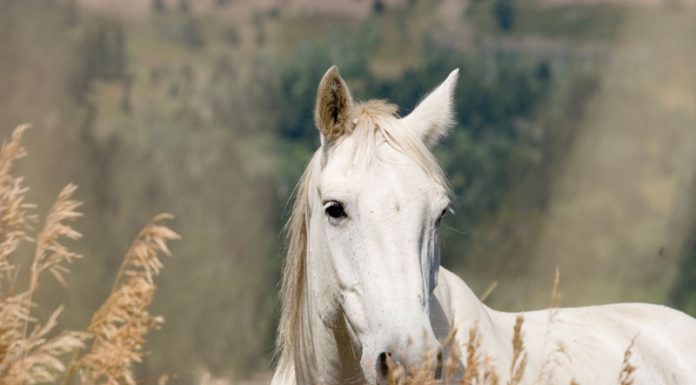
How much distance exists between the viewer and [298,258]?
3826mm

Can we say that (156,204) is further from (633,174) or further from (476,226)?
(633,174)

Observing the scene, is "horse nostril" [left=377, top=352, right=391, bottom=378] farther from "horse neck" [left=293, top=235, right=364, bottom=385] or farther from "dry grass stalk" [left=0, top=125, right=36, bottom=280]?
"dry grass stalk" [left=0, top=125, right=36, bottom=280]

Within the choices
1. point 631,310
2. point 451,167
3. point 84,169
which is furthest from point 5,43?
point 631,310

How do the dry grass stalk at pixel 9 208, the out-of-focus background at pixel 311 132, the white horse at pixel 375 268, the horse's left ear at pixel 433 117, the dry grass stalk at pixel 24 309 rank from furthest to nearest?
the out-of-focus background at pixel 311 132 → the horse's left ear at pixel 433 117 → the white horse at pixel 375 268 → the dry grass stalk at pixel 9 208 → the dry grass stalk at pixel 24 309

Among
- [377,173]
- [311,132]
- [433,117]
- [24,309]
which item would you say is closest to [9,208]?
[24,309]

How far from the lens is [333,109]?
3.62 metres

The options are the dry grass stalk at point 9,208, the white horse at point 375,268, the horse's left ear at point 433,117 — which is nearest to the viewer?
the dry grass stalk at point 9,208

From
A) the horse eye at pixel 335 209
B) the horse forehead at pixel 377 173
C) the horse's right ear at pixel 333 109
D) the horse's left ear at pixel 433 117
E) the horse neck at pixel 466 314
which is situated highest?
the horse's right ear at pixel 333 109

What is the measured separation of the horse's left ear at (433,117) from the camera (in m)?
3.79

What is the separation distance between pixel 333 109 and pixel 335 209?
1.24ft

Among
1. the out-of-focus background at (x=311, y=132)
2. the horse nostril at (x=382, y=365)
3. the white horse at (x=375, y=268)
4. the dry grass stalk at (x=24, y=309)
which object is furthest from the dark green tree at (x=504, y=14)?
the dry grass stalk at (x=24, y=309)

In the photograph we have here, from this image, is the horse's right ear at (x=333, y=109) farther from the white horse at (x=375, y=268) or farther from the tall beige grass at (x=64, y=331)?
the tall beige grass at (x=64, y=331)

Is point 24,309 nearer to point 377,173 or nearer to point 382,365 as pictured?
point 382,365

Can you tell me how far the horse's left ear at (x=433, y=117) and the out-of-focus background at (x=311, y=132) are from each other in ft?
28.7
